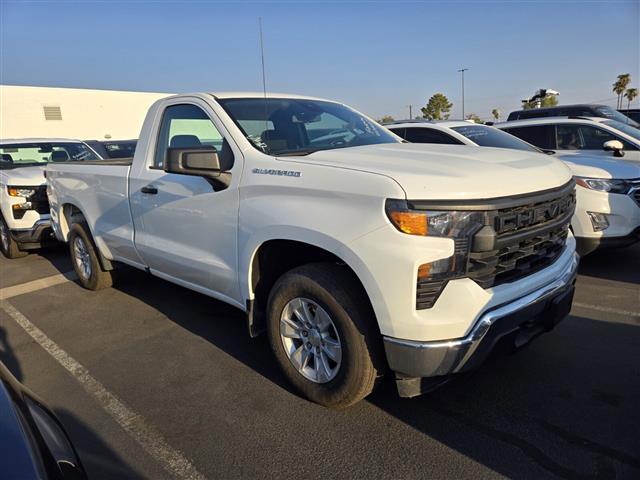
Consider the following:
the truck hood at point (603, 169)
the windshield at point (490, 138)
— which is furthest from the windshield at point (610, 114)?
the truck hood at point (603, 169)

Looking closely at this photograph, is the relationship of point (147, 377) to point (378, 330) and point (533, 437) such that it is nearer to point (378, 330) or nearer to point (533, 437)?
point (378, 330)

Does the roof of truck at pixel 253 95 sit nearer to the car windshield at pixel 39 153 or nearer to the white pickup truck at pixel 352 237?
the white pickup truck at pixel 352 237

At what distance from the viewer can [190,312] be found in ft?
15.4

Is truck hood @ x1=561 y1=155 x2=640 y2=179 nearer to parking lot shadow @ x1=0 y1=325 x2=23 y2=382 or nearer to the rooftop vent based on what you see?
parking lot shadow @ x1=0 y1=325 x2=23 y2=382

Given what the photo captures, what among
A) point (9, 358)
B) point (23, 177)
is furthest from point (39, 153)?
point (9, 358)

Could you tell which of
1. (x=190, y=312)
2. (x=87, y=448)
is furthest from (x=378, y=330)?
(x=190, y=312)

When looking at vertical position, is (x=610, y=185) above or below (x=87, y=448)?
above

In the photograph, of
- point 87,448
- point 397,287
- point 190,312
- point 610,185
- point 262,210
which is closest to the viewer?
point 397,287

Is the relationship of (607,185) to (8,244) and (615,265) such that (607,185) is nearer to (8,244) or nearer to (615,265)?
(615,265)

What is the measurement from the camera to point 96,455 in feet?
8.68

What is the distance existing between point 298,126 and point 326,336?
5.53ft

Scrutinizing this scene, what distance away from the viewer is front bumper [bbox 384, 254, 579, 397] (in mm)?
2355

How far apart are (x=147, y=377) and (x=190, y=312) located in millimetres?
1260

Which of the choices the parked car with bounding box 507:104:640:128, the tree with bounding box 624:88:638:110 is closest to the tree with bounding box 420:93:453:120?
the tree with bounding box 624:88:638:110
